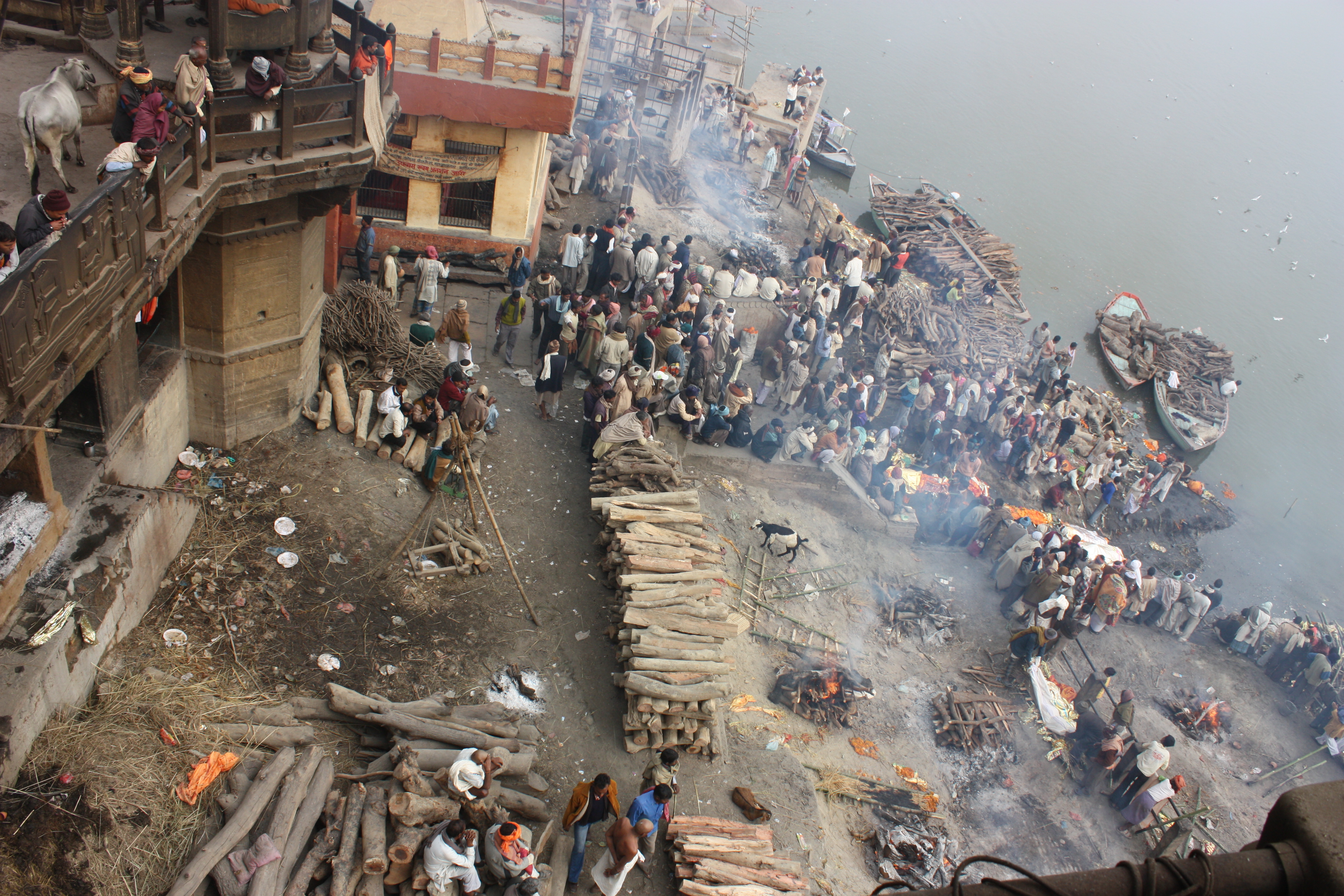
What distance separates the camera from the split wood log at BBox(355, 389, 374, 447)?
14.5 meters

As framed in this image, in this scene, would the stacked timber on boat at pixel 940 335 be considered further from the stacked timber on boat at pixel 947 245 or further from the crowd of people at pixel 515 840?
the crowd of people at pixel 515 840

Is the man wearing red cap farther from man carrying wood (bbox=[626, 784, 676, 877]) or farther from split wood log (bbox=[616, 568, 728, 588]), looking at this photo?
split wood log (bbox=[616, 568, 728, 588])

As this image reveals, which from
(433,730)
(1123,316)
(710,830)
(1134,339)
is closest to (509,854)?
(433,730)

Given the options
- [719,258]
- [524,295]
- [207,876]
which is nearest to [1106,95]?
[719,258]

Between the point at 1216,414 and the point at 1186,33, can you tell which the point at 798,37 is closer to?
the point at 1216,414

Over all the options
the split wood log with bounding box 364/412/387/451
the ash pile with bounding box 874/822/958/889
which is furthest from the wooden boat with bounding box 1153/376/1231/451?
the split wood log with bounding box 364/412/387/451

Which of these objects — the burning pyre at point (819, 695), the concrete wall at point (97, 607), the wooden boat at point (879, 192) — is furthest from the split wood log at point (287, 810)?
the wooden boat at point (879, 192)

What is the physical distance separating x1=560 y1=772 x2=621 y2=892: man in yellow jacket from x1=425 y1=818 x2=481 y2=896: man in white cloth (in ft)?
3.74

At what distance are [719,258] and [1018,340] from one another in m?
10.1

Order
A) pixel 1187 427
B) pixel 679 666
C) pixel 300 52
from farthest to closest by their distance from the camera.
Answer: pixel 1187 427, pixel 679 666, pixel 300 52

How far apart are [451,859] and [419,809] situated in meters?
0.73

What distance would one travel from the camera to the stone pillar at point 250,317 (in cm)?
1206

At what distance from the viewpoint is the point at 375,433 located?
14688mm

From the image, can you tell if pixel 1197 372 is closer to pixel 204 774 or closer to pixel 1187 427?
pixel 1187 427
